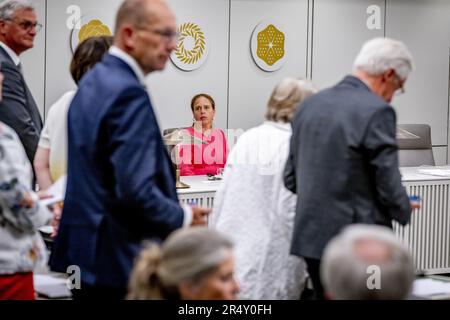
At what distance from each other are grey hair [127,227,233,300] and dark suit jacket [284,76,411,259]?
3.38ft

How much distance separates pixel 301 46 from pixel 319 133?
5.00m

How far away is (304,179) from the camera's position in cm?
282

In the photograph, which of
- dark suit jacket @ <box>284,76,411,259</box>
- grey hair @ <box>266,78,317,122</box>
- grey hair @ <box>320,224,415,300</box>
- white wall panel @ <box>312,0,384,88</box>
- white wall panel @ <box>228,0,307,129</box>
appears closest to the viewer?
grey hair @ <box>320,224,415,300</box>

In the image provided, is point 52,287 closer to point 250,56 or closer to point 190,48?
point 190,48

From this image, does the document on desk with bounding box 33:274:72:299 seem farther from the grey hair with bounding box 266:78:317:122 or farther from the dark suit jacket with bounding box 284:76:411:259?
the grey hair with bounding box 266:78:317:122

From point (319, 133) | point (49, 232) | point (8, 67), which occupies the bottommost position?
point (49, 232)

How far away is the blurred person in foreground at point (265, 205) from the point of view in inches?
127

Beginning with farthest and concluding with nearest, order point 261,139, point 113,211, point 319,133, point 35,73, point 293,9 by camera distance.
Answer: point 293,9, point 35,73, point 261,139, point 319,133, point 113,211

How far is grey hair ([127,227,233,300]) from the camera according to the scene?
171 centimetres

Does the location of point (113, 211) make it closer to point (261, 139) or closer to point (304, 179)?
point (304, 179)

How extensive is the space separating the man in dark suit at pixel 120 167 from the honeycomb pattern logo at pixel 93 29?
456 centimetres

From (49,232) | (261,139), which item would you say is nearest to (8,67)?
(49,232)

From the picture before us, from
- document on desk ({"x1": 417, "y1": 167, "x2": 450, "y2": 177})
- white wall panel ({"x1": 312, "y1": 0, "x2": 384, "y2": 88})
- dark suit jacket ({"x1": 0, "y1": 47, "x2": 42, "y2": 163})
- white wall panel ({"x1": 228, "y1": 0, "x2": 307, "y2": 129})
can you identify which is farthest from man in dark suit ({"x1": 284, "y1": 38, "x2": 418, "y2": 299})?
white wall panel ({"x1": 312, "y1": 0, "x2": 384, "y2": 88})

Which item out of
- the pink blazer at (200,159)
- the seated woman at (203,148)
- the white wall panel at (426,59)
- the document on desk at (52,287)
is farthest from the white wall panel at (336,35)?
the document on desk at (52,287)
